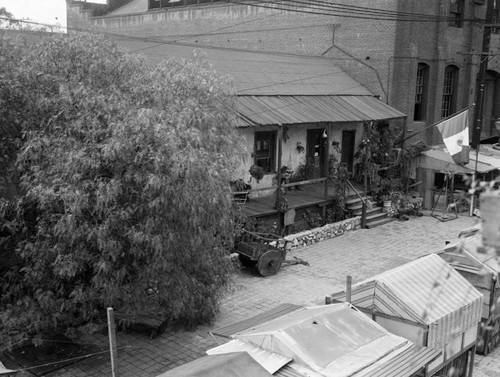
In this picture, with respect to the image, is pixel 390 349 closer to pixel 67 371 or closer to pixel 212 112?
pixel 212 112

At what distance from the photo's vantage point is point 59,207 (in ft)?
28.6

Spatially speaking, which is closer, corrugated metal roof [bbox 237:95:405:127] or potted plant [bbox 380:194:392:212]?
corrugated metal roof [bbox 237:95:405:127]

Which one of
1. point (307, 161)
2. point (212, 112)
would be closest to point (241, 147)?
point (212, 112)

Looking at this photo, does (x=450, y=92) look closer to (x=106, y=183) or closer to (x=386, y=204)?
(x=386, y=204)

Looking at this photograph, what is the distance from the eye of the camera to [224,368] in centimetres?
698

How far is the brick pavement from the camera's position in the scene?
1038 centimetres

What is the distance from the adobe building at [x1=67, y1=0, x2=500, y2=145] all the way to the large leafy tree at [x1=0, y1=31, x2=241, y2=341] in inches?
458

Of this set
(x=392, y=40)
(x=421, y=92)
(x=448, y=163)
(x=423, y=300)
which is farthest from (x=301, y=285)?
(x=421, y=92)

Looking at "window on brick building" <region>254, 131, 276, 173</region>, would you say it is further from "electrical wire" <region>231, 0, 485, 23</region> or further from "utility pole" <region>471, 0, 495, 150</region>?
"utility pole" <region>471, 0, 495, 150</region>

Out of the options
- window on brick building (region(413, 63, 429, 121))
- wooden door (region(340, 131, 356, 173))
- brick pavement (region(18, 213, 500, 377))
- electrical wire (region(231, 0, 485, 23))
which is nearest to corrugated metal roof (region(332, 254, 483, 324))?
brick pavement (region(18, 213, 500, 377))

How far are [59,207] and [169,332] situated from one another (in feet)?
13.7

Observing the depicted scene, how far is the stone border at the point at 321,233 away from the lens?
17.9m

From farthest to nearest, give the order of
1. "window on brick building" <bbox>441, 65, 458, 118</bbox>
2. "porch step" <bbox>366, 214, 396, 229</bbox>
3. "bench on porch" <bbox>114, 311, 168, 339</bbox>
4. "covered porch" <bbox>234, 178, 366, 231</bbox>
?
"window on brick building" <bbox>441, 65, 458, 118</bbox>, "porch step" <bbox>366, 214, 396, 229</bbox>, "covered porch" <bbox>234, 178, 366, 231</bbox>, "bench on porch" <bbox>114, 311, 168, 339</bbox>

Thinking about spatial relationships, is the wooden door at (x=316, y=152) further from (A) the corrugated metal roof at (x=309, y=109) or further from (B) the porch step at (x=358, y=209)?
(B) the porch step at (x=358, y=209)
